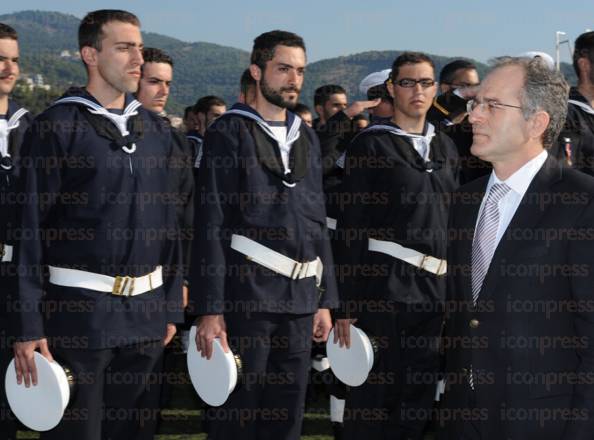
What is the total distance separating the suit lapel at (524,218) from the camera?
3.00m

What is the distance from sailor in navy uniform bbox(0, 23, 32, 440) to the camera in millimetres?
5254

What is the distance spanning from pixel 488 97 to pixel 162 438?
14.3ft

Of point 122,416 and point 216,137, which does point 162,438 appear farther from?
point 216,137

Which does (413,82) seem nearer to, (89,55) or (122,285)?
(89,55)

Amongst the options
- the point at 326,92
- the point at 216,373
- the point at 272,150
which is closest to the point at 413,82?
the point at 272,150

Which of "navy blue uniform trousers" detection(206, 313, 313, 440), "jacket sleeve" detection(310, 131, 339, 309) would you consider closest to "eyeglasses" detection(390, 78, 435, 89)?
"jacket sleeve" detection(310, 131, 339, 309)

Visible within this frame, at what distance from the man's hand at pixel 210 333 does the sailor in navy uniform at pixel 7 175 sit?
1212 millimetres

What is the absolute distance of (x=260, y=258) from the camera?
482cm

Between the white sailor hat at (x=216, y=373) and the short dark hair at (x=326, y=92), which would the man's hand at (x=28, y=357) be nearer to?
the white sailor hat at (x=216, y=373)

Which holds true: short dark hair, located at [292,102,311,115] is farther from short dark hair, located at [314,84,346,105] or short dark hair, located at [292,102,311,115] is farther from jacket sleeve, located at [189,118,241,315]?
jacket sleeve, located at [189,118,241,315]

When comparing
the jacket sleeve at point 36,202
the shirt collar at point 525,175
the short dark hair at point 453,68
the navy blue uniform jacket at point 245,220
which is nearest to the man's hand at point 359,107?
the short dark hair at point 453,68

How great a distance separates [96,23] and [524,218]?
251 centimetres

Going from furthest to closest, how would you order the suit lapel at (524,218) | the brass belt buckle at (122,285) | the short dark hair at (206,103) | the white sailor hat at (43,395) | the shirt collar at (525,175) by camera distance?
the short dark hair at (206,103) → the brass belt buckle at (122,285) → the white sailor hat at (43,395) → the shirt collar at (525,175) → the suit lapel at (524,218)

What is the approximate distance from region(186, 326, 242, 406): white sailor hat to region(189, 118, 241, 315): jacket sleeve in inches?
9.2
